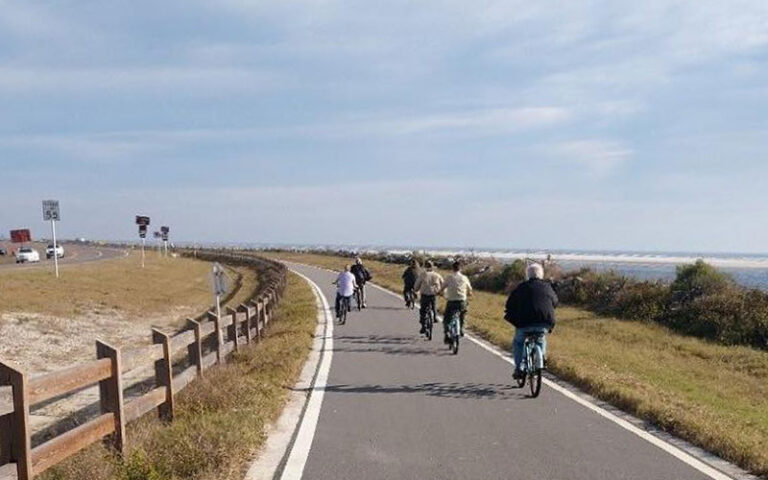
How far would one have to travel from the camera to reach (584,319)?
2997 centimetres

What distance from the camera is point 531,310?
11.7 meters

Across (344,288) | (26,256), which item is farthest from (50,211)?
(26,256)

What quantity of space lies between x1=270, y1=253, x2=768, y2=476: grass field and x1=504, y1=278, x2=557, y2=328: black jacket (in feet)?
4.16

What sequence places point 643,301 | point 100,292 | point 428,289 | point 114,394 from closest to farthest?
1. point 114,394
2. point 428,289
3. point 643,301
4. point 100,292

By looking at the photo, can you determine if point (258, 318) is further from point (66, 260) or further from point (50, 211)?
point (66, 260)

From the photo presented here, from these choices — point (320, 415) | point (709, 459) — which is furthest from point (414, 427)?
point (709, 459)

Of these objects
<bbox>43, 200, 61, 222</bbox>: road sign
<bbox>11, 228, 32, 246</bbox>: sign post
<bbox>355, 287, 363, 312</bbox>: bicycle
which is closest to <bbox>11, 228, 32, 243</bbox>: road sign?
<bbox>11, 228, 32, 246</bbox>: sign post

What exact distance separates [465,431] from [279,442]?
2028 mm

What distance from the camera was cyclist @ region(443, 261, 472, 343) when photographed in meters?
16.2

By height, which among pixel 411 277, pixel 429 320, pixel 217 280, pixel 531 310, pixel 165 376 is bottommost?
pixel 429 320

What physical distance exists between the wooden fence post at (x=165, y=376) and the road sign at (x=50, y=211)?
3037 cm

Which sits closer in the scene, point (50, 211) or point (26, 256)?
point (50, 211)

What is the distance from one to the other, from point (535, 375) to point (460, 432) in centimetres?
278

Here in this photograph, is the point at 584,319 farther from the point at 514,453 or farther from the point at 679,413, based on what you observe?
the point at 514,453
